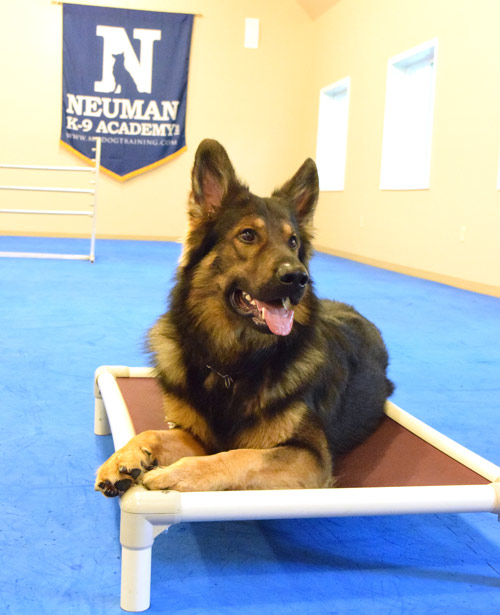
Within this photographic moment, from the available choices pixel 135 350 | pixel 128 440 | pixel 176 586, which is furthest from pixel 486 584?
pixel 135 350

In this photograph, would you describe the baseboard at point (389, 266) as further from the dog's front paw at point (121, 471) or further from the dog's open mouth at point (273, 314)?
the dog's front paw at point (121, 471)

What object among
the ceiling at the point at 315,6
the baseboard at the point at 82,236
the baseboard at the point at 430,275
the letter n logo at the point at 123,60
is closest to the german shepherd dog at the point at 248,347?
the baseboard at the point at 430,275

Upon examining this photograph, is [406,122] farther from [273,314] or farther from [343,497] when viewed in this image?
[343,497]

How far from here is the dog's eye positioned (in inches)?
76.1

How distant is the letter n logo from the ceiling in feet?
9.20

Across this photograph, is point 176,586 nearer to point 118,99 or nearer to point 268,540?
point 268,540

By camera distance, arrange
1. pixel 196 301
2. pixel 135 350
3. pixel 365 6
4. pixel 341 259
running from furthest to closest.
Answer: pixel 341 259 → pixel 365 6 → pixel 135 350 → pixel 196 301

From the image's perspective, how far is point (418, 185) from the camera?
9102 millimetres

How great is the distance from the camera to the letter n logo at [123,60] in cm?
1229

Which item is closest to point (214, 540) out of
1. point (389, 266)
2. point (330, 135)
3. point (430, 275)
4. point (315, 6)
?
point (430, 275)

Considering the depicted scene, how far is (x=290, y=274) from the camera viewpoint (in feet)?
5.82

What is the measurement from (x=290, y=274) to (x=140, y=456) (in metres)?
0.60

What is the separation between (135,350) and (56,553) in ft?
7.35

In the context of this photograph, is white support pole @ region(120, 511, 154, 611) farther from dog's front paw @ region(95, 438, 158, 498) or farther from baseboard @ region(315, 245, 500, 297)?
baseboard @ region(315, 245, 500, 297)
